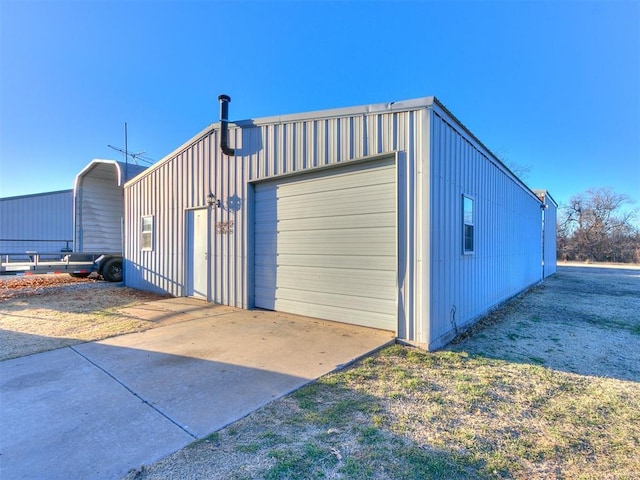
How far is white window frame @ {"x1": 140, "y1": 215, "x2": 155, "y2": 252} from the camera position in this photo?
32.3ft

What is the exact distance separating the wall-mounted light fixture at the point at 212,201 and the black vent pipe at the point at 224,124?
117 centimetres

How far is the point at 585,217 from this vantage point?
117 ft

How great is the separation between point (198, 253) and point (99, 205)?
25.9ft

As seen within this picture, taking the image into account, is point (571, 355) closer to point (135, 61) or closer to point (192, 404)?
point (192, 404)

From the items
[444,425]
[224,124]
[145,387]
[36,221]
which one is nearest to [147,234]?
[224,124]

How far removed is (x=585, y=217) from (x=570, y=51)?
34106mm

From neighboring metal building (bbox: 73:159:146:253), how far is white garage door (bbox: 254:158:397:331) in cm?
817

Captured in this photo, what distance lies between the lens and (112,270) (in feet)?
39.3

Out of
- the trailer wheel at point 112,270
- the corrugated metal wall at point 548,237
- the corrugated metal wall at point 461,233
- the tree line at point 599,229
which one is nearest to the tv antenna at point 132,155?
the trailer wheel at point 112,270

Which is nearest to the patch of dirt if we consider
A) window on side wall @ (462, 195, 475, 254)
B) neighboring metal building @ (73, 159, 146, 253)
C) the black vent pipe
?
neighboring metal building @ (73, 159, 146, 253)

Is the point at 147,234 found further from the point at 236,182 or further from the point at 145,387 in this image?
the point at 145,387

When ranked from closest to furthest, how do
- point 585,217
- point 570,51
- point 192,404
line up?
1. point 192,404
2. point 570,51
3. point 585,217

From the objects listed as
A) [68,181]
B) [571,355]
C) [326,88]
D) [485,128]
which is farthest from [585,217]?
[68,181]

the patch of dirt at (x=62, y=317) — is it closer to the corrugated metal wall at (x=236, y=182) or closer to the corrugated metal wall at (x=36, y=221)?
the corrugated metal wall at (x=236, y=182)
